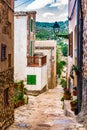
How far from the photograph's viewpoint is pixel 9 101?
16141 mm

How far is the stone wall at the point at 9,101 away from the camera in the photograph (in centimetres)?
1416

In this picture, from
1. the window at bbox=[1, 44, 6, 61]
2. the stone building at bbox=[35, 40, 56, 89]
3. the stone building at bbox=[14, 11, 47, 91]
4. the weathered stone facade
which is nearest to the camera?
the window at bbox=[1, 44, 6, 61]

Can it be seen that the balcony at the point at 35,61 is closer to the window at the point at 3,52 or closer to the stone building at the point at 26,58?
the stone building at the point at 26,58

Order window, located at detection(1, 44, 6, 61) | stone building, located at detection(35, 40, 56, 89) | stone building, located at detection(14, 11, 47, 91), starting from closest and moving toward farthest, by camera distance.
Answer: window, located at detection(1, 44, 6, 61), stone building, located at detection(14, 11, 47, 91), stone building, located at detection(35, 40, 56, 89)

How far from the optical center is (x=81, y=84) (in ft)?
54.2

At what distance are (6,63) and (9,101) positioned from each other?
87.1 inches

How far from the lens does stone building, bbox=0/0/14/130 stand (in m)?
14.1

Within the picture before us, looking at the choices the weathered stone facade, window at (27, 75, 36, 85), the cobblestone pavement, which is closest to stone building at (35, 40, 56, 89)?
window at (27, 75, 36, 85)

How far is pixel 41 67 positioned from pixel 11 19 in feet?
54.1

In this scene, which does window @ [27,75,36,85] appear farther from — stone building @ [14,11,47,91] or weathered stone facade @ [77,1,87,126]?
weathered stone facade @ [77,1,87,126]

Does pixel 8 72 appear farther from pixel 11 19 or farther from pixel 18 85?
pixel 18 85

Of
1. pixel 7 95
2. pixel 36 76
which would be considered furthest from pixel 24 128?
pixel 36 76

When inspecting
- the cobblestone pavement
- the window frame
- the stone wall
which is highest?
the window frame

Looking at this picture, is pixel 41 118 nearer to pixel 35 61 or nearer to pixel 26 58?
pixel 35 61
